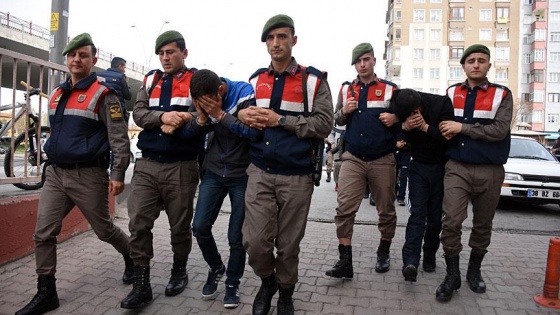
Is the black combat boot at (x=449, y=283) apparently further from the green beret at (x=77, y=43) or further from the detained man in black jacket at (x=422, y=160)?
the green beret at (x=77, y=43)

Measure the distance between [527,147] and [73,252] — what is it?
31.1ft

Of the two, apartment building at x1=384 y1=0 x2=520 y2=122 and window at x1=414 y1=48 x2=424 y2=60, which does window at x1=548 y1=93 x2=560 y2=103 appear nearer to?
apartment building at x1=384 y1=0 x2=520 y2=122

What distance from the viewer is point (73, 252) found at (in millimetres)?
5105

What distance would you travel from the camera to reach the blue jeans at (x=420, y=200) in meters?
4.35

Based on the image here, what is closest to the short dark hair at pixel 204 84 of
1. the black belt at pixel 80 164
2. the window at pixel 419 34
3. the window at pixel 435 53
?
the black belt at pixel 80 164

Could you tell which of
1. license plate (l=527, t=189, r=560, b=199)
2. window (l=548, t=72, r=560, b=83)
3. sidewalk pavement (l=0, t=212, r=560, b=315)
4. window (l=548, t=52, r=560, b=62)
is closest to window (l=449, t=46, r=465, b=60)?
window (l=548, t=52, r=560, b=62)

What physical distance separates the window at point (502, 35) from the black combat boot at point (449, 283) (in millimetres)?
67578

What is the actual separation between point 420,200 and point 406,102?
981mm

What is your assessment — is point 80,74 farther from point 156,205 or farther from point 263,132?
point 263,132

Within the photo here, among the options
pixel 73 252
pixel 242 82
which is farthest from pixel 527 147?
pixel 73 252

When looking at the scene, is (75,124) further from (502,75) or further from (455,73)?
(502,75)

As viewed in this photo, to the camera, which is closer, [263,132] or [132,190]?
[263,132]

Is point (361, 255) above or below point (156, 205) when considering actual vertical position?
below

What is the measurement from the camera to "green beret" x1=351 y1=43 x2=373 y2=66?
463 centimetres
